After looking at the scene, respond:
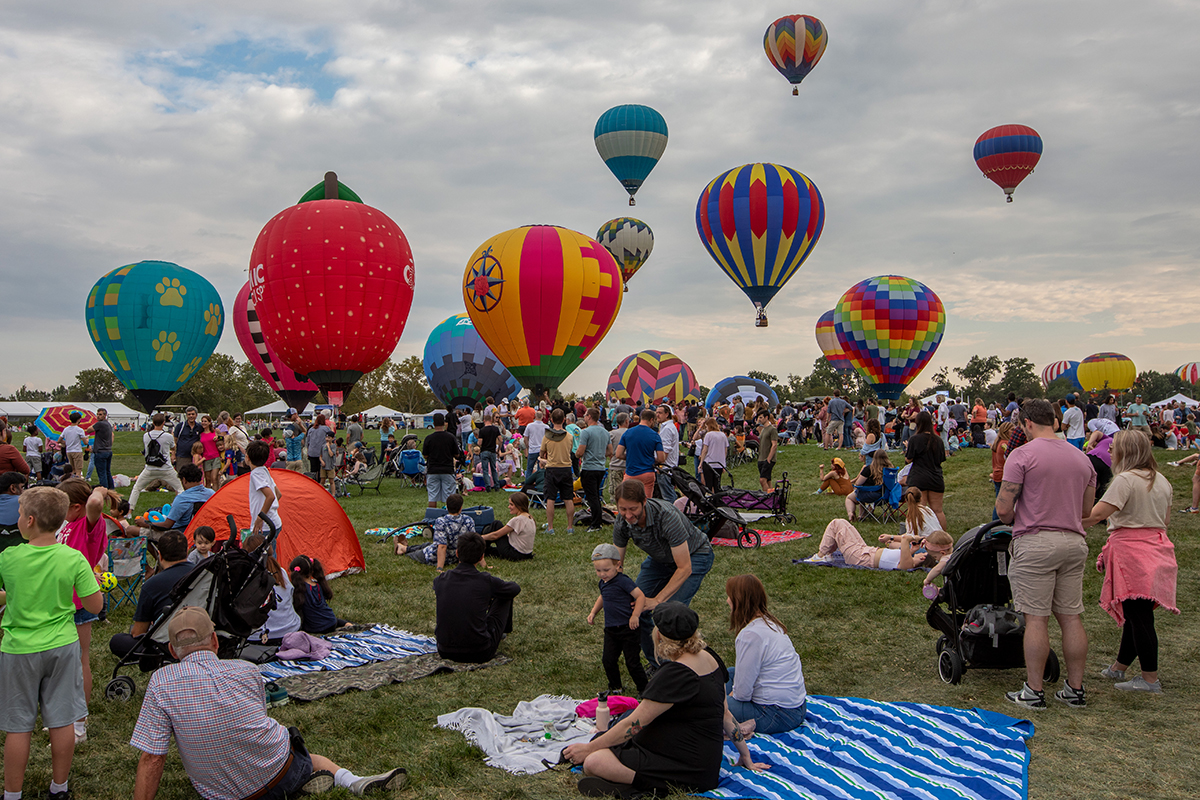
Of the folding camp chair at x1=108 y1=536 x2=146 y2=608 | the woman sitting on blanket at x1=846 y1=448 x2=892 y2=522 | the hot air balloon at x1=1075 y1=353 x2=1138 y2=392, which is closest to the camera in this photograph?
the folding camp chair at x1=108 y1=536 x2=146 y2=608

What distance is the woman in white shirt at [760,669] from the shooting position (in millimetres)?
4879

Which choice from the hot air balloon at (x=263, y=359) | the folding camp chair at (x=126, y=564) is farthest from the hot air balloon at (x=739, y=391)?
the folding camp chair at (x=126, y=564)

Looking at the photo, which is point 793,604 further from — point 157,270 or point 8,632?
point 157,270

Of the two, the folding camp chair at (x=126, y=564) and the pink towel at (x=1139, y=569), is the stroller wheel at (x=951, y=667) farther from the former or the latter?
the folding camp chair at (x=126, y=564)

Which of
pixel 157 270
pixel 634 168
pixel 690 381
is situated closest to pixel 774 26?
pixel 634 168

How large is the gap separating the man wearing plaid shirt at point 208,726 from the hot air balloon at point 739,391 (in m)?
33.4

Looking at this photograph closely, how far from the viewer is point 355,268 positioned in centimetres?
2170

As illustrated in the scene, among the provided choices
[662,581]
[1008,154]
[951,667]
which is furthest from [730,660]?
[1008,154]

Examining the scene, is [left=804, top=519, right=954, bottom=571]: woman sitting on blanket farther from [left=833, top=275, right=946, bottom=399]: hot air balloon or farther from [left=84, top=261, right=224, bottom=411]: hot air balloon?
[left=84, top=261, right=224, bottom=411]: hot air balloon

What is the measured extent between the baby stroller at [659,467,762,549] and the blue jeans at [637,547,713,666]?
4958mm

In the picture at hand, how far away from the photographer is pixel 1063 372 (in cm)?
7356

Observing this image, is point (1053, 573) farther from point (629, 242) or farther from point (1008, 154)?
point (629, 242)

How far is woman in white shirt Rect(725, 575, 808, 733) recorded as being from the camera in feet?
16.0

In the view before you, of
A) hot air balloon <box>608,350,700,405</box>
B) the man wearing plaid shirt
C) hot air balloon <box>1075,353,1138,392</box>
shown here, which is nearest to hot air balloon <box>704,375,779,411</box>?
hot air balloon <box>608,350,700,405</box>
